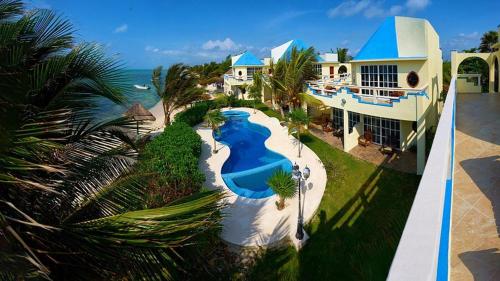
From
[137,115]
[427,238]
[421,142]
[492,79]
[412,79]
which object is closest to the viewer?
[427,238]

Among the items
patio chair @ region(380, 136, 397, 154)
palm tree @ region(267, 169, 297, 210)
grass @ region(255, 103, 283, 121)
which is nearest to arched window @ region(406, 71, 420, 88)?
patio chair @ region(380, 136, 397, 154)

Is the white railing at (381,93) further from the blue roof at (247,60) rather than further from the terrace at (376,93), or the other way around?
the blue roof at (247,60)

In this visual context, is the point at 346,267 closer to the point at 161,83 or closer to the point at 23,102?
the point at 23,102

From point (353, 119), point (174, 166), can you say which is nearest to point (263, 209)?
point (174, 166)

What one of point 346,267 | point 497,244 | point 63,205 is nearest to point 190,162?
point 346,267

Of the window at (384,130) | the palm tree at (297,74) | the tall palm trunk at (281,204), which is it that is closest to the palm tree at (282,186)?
the tall palm trunk at (281,204)

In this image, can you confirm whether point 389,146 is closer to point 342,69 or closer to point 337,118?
point 337,118
